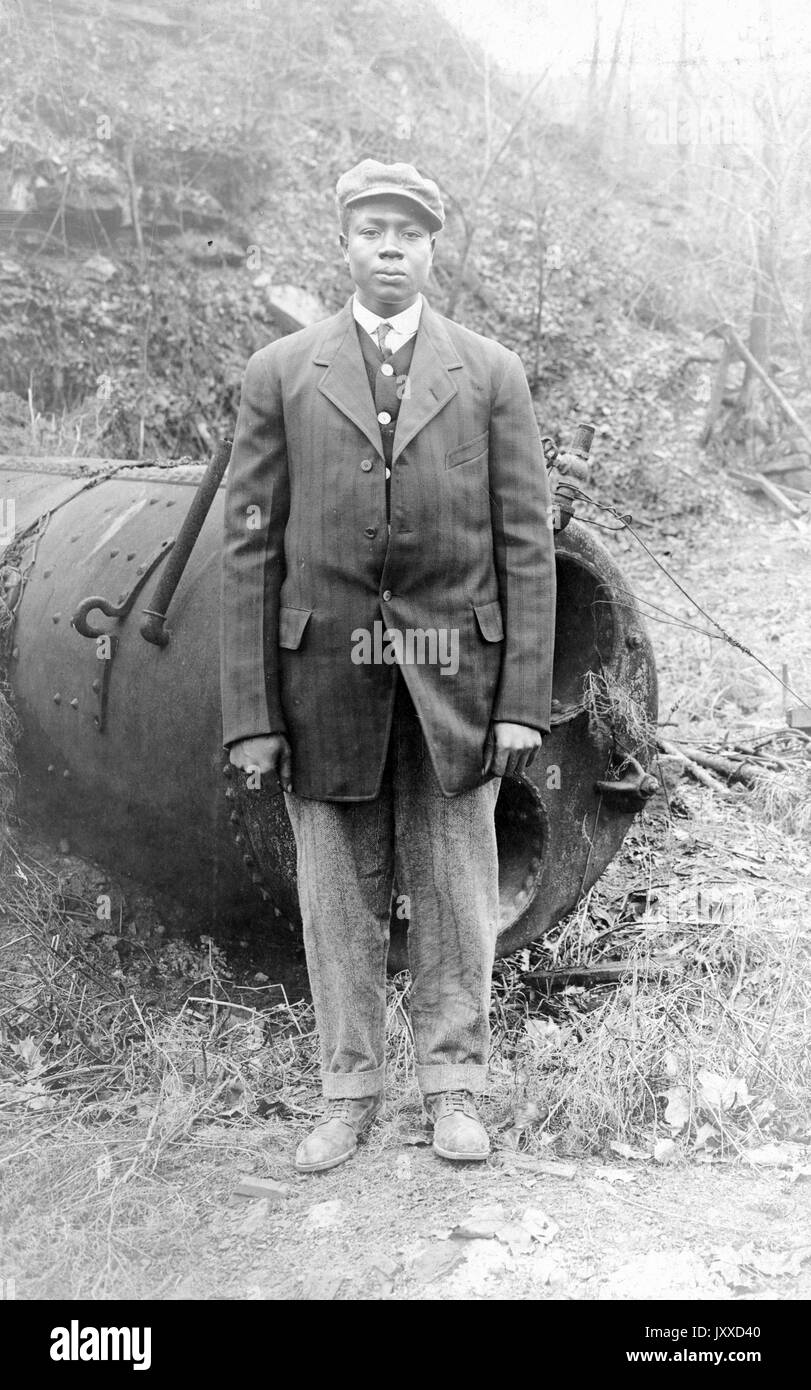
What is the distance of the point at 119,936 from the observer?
402cm

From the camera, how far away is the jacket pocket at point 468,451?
2.76m

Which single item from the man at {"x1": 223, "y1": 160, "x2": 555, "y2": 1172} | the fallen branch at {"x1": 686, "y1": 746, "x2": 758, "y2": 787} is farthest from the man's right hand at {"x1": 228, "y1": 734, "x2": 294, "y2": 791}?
the fallen branch at {"x1": 686, "y1": 746, "x2": 758, "y2": 787}

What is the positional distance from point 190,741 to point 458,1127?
1.23 metres

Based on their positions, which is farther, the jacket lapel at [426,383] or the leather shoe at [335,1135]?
the leather shoe at [335,1135]

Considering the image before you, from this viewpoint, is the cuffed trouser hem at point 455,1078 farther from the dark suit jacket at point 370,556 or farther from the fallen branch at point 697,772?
the fallen branch at point 697,772

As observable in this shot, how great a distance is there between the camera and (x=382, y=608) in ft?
9.04

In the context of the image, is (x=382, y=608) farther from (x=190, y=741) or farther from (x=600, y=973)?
(x=600, y=973)

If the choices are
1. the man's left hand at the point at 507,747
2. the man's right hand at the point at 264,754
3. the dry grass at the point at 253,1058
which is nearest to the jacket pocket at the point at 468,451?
the man's left hand at the point at 507,747

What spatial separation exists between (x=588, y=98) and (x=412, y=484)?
448 inches

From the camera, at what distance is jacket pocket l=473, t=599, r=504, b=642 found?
280cm

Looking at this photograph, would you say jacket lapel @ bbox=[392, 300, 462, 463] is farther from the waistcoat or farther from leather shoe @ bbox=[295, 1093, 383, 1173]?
leather shoe @ bbox=[295, 1093, 383, 1173]

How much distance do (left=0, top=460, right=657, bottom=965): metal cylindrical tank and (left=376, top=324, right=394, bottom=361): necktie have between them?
3.10ft

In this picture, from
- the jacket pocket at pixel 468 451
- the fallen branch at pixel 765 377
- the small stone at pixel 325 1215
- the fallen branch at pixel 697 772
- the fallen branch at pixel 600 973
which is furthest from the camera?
the fallen branch at pixel 765 377
